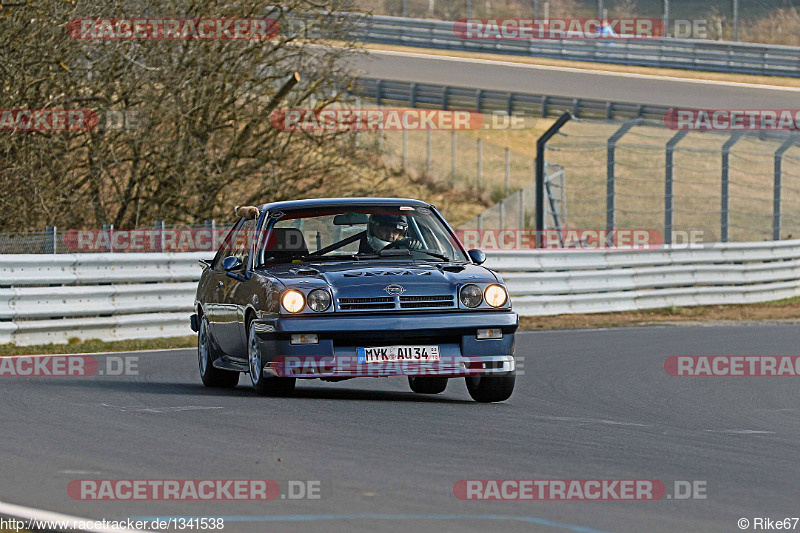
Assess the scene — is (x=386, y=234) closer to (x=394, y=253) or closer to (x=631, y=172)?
(x=394, y=253)

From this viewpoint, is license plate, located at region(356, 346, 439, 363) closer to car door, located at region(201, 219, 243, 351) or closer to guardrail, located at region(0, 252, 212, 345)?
car door, located at region(201, 219, 243, 351)

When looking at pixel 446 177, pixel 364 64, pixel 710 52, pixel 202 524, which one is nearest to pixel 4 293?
pixel 202 524

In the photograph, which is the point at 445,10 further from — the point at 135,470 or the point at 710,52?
the point at 135,470

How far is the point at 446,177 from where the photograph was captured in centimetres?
4119

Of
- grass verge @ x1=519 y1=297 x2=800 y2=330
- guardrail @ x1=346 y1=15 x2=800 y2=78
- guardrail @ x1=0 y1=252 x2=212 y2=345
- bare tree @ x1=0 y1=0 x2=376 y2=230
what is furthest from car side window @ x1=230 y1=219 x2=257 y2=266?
guardrail @ x1=346 y1=15 x2=800 y2=78

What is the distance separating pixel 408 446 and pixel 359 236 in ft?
11.2

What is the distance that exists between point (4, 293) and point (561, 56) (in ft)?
118

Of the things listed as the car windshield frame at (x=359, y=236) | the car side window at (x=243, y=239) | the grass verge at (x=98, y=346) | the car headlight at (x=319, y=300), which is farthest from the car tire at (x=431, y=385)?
the grass verge at (x=98, y=346)

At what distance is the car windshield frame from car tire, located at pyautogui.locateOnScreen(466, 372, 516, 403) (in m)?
0.99

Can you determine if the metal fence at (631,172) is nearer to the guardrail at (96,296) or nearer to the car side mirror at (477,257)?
the guardrail at (96,296)

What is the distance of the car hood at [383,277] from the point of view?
1005 cm

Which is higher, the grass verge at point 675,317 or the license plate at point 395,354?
the license plate at point 395,354

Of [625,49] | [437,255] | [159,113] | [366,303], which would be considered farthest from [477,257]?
[625,49]

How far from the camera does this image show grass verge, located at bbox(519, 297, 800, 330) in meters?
21.8
